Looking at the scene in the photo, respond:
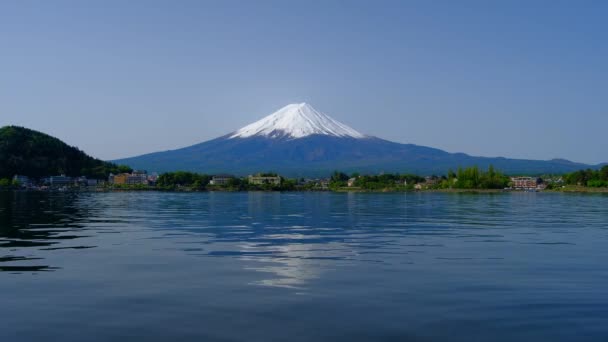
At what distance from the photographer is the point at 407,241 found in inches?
960

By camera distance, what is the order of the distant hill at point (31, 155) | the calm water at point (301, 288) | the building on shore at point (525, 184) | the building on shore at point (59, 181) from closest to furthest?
the calm water at point (301, 288), the distant hill at point (31, 155), the building on shore at point (59, 181), the building on shore at point (525, 184)

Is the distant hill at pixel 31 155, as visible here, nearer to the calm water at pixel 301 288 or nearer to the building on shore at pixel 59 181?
the building on shore at pixel 59 181

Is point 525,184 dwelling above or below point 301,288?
above

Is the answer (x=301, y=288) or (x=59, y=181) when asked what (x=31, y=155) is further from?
(x=301, y=288)

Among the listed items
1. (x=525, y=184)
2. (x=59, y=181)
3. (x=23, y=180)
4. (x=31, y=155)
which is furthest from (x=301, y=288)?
(x=525, y=184)

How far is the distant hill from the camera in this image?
6880 inches

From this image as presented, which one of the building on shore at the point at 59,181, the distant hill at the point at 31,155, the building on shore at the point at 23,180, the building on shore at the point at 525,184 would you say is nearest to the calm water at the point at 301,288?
the building on shore at the point at 23,180

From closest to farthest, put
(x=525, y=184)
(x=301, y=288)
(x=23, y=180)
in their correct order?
1. (x=301, y=288)
2. (x=23, y=180)
3. (x=525, y=184)

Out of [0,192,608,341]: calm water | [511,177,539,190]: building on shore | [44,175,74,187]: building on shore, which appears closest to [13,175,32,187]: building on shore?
[44,175,74,187]: building on shore

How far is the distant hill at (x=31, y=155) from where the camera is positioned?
174750 millimetres

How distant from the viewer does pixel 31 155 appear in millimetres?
184875

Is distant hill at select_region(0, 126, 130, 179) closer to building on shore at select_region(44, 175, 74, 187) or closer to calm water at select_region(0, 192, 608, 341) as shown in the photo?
building on shore at select_region(44, 175, 74, 187)

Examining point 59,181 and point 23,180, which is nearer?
point 23,180

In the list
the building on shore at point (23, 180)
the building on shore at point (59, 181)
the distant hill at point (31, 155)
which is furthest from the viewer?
the building on shore at point (59, 181)
